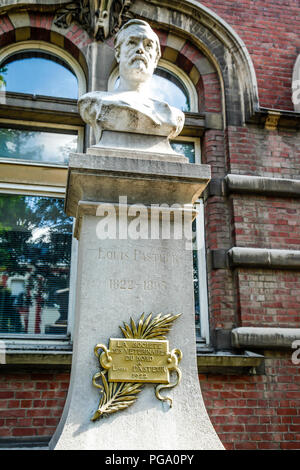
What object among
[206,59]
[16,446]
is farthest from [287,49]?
[16,446]

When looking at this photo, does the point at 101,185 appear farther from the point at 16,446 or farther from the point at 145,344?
the point at 16,446

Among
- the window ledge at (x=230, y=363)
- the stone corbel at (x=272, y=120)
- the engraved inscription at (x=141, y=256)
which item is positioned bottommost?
the window ledge at (x=230, y=363)

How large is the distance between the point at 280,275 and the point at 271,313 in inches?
19.3

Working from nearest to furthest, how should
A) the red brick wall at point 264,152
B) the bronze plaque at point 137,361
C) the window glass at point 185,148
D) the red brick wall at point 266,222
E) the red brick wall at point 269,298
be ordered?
the bronze plaque at point 137,361
the red brick wall at point 269,298
the red brick wall at point 266,222
the red brick wall at point 264,152
the window glass at point 185,148

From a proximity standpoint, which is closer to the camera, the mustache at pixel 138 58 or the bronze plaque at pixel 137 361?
the bronze plaque at pixel 137 361

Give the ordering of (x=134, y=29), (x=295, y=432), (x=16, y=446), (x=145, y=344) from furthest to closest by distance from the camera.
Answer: (x=295, y=432) < (x=16, y=446) < (x=134, y=29) < (x=145, y=344)

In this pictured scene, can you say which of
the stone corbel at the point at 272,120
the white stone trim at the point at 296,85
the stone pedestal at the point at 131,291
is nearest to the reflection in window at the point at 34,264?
the stone pedestal at the point at 131,291

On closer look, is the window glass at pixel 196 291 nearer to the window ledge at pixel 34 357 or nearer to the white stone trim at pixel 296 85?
the window ledge at pixel 34 357

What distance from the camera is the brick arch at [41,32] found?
665 centimetres

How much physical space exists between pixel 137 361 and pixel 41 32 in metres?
5.57

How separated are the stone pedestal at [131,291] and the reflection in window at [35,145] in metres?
2.78

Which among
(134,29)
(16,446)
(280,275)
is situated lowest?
(16,446)

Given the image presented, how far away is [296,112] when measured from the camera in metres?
6.46

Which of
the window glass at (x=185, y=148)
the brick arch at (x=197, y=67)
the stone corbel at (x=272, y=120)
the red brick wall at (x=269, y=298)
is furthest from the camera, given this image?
the brick arch at (x=197, y=67)
